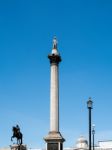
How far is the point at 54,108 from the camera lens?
185 ft

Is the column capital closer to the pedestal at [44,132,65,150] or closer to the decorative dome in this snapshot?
the pedestal at [44,132,65,150]

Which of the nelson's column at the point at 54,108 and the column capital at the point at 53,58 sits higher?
the column capital at the point at 53,58

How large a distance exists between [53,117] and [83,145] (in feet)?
151

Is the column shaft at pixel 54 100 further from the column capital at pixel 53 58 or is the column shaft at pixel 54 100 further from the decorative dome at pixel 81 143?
the decorative dome at pixel 81 143

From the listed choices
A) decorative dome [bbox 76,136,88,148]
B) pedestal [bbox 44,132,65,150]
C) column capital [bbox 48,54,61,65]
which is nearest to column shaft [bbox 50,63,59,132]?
column capital [bbox 48,54,61,65]

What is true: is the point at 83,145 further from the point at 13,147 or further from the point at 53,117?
the point at 13,147

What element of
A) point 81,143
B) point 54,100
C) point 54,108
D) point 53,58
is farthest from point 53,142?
point 81,143

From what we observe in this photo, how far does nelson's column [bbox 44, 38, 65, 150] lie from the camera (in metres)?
54.6

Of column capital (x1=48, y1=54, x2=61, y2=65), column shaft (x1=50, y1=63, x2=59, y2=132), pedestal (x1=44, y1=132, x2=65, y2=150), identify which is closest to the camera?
pedestal (x1=44, y1=132, x2=65, y2=150)

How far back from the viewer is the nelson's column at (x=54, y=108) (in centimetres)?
5456

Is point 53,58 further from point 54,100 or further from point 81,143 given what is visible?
point 81,143

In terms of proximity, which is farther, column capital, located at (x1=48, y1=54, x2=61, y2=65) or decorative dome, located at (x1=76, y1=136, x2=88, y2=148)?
decorative dome, located at (x1=76, y1=136, x2=88, y2=148)

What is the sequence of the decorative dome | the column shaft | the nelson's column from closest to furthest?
1. the nelson's column
2. the column shaft
3. the decorative dome

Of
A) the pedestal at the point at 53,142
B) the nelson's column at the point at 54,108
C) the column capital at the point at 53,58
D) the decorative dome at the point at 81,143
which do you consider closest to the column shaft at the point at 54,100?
the nelson's column at the point at 54,108
